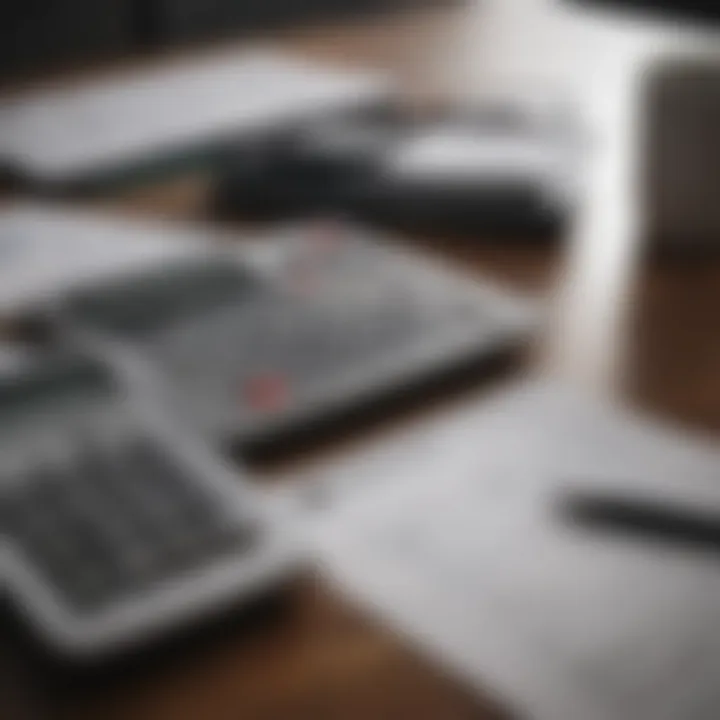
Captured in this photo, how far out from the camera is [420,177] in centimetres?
102

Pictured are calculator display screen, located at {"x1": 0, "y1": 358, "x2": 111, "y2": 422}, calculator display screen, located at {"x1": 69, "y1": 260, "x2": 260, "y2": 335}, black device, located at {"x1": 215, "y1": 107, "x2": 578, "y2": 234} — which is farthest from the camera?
black device, located at {"x1": 215, "y1": 107, "x2": 578, "y2": 234}

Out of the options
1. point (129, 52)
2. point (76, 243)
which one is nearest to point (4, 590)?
point (76, 243)

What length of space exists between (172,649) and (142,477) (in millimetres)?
93

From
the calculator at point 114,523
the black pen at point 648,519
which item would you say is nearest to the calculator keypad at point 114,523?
the calculator at point 114,523

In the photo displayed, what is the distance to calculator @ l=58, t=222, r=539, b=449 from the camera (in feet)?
2.47

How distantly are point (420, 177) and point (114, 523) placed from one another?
1.52 feet

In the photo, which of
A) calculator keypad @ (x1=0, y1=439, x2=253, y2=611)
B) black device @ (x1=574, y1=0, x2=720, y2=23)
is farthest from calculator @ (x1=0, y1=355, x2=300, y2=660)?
black device @ (x1=574, y1=0, x2=720, y2=23)

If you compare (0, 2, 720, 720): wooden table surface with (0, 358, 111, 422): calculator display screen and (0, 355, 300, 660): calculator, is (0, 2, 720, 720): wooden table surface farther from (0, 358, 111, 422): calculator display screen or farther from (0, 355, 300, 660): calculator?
(0, 358, 111, 422): calculator display screen

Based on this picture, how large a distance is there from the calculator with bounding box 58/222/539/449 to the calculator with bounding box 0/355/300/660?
0.05 meters

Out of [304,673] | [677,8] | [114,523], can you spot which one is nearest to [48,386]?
[114,523]

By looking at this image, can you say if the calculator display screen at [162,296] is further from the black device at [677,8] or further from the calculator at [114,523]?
the black device at [677,8]

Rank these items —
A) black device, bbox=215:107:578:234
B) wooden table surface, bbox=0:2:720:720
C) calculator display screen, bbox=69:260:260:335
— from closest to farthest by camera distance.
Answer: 1. wooden table surface, bbox=0:2:720:720
2. calculator display screen, bbox=69:260:260:335
3. black device, bbox=215:107:578:234

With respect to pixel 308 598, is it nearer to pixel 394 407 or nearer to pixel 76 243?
pixel 394 407

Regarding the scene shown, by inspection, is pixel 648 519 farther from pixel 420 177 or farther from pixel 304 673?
pixel 420 177
